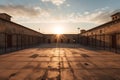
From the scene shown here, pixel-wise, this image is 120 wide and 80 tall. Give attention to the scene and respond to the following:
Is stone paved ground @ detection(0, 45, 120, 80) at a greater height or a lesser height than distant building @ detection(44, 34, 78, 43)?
lesser

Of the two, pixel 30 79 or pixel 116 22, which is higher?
pixel 116 22

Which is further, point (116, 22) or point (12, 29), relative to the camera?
point (12, 29)

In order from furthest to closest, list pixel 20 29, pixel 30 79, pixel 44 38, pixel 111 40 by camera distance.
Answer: pixel 44 38 → pixel 20 29 → pixel 111 40 → pixel 30 79

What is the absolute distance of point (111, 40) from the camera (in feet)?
72.5

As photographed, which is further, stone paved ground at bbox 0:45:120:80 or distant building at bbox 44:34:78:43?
distant building at bbox 44:34:78:43

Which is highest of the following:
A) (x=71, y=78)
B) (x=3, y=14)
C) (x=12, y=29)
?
(x=3, y=14)

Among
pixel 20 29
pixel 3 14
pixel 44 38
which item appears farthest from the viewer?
pixel 44 38

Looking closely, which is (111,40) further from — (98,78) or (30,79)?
(30,79)

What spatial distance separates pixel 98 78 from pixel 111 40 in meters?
19.2

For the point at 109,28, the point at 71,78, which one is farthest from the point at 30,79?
the point at 109,28

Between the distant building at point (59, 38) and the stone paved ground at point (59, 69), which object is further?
the distant building at point (59, 38)

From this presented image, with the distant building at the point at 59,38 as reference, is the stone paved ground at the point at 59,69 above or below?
below

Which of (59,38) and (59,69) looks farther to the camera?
(59,38)

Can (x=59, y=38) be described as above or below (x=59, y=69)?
above
